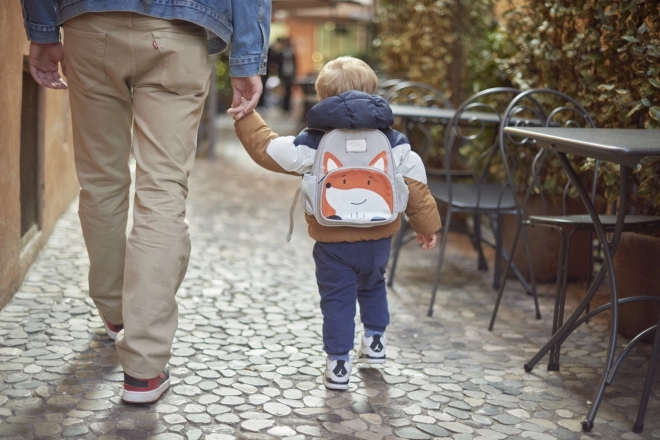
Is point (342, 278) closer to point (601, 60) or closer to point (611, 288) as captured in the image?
point (611, 288)

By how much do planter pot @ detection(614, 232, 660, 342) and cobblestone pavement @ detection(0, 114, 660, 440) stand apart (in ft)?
0.47

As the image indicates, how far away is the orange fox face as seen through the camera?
2.68m

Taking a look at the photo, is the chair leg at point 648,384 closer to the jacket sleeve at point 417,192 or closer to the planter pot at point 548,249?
the jacket sleeve at point 417,192

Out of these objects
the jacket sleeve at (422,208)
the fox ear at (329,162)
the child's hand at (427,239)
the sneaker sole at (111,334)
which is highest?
the fox ear at (329,162)

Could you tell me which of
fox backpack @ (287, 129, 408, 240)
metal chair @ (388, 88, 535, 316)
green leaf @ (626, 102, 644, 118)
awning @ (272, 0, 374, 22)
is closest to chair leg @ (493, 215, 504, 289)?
metal chair @ (388, 88, 535, 316)

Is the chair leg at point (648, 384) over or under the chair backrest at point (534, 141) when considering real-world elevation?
under

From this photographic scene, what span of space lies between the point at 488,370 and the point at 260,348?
0.89 meters

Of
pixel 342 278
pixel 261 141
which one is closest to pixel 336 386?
pixel 342 278

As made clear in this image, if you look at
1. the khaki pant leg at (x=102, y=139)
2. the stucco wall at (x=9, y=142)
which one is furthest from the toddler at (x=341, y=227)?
the stucco wall at (x=9, y=142)

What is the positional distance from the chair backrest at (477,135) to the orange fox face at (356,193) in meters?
1.14

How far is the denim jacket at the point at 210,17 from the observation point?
2.27 metres

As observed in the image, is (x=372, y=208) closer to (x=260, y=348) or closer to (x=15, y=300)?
(x=260, y=348)

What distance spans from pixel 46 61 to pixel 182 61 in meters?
0.59

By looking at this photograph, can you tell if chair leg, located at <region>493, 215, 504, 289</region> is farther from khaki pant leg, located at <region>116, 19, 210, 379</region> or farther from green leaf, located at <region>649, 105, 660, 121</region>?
khaki pant leg, located at <region>116, 19, 210, 379</region>
